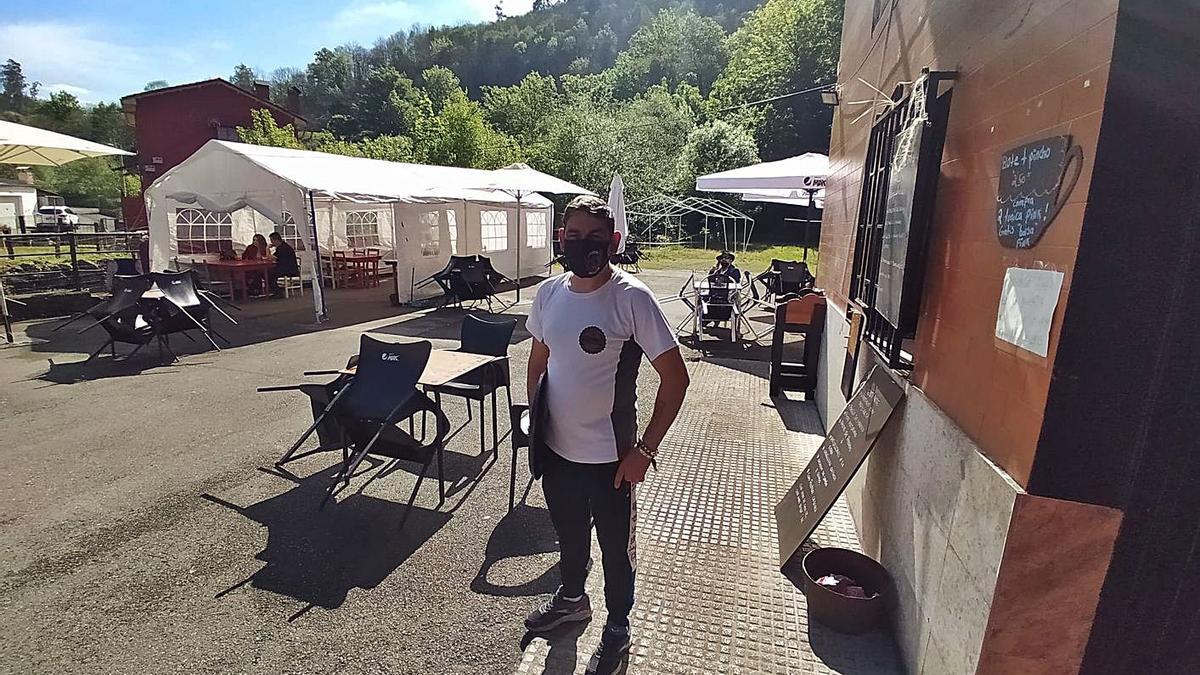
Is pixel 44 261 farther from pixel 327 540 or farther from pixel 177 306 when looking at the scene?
pixel 327 540

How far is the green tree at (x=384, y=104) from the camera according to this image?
53438 mm

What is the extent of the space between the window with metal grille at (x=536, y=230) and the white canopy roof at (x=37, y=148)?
894 cm

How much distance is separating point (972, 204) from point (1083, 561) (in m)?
1.23

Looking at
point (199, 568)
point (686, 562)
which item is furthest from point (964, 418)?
point (199, 568)

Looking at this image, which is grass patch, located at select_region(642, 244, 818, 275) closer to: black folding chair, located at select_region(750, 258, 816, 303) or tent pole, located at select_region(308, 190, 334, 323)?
black folding chair, located at select_region(750, 258, 816, 303)

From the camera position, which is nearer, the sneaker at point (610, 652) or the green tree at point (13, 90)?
the sneaker at point (610, 652)

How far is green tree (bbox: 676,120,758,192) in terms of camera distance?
30.1 meters

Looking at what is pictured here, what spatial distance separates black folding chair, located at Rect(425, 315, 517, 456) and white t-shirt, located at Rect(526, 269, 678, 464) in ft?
6.33

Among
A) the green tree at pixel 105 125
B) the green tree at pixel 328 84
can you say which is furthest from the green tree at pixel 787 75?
the green tree at pixel 105 125

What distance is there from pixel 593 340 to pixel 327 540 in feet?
7.19

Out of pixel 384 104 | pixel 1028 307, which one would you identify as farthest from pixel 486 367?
pixel 384 104

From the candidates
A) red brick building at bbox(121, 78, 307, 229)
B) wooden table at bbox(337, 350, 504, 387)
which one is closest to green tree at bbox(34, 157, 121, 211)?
red brick building at bbox(121, 78, 307, 229)

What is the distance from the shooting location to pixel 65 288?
1075 cm

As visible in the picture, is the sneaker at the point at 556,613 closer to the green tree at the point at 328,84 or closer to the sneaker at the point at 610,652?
the sneaker at the point at 610,652
